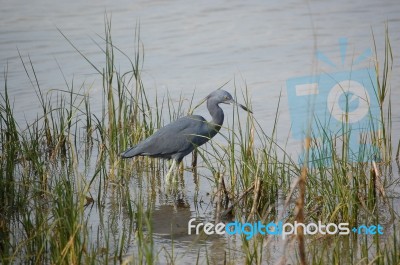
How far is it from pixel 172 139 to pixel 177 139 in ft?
0.16

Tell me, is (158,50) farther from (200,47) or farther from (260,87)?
(260,87)

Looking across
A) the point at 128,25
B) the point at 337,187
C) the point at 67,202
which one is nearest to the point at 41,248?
the point at 67,202

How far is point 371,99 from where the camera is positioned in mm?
7742

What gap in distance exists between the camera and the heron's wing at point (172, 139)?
584 centimetres

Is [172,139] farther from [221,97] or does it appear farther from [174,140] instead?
[221,97]

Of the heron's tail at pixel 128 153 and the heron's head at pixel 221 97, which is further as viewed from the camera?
the heron's head at pixel 221 97

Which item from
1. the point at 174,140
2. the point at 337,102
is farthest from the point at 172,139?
the point at 337,102

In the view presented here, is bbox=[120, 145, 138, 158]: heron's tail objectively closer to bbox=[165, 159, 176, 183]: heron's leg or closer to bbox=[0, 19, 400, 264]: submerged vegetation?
bbox=[0, 19, 400, 264]: submerged vegetation

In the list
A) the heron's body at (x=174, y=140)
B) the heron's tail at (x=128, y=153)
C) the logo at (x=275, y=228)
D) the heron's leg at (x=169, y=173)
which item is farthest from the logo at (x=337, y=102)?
the logo at (x=275, y=228)

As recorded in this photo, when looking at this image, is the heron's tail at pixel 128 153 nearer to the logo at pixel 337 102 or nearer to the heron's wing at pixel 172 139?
the heron's wing at pixel 172 139

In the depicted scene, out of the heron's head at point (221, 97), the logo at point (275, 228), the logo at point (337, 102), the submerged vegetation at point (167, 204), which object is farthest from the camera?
the logo at point (337, 102)

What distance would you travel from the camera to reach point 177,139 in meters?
6.03

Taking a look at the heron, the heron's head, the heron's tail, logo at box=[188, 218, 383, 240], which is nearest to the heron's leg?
the heron

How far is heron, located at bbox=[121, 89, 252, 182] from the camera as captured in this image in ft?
19.2
